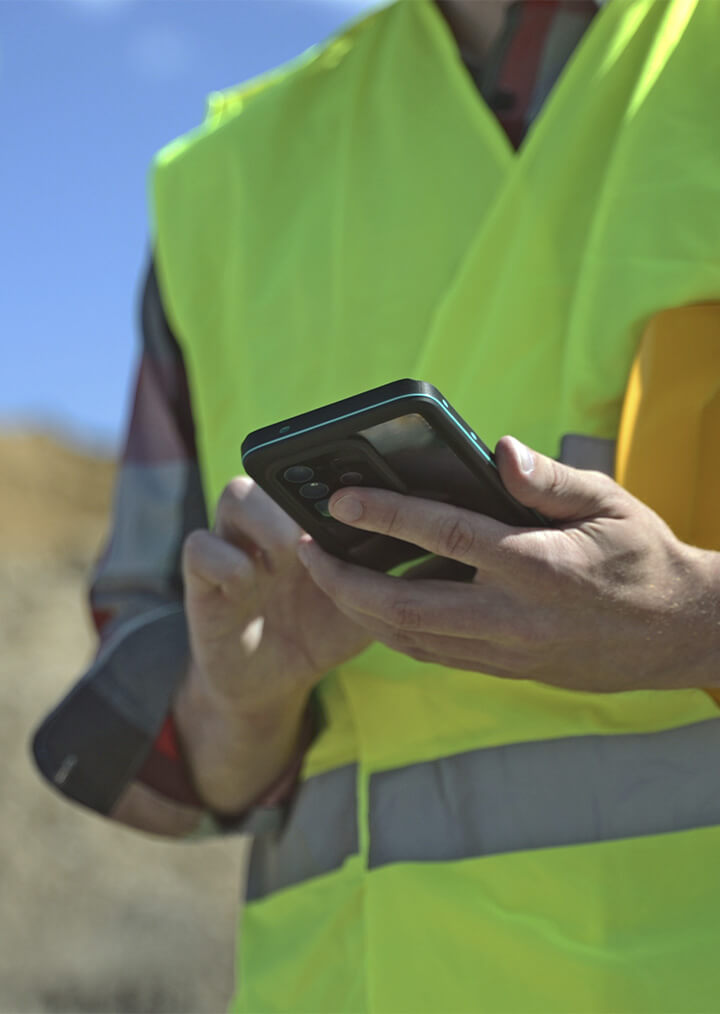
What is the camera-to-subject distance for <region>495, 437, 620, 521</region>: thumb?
1.09 metres

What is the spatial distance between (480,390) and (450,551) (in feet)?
1.07

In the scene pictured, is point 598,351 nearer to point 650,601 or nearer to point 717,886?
point 650,601

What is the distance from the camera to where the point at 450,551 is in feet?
3.62

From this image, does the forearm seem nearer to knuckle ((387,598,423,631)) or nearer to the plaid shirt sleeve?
the plaid shirt sleeve

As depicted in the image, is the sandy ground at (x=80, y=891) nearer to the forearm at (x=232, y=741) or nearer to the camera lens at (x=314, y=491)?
the forearm at (x=232, y=741)

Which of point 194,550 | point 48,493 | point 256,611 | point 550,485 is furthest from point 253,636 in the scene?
point 48,493

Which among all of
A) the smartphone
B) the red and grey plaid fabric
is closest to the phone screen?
the smartphone

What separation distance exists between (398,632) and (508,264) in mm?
433

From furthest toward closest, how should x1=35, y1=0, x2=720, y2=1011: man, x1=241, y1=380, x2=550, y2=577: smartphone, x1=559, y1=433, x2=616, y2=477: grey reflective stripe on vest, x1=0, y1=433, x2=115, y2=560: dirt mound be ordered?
1. x1=0, y1=433, x2=115, y2=560: dirt mound
2. x1=559, y1=433, x2=616, y2=477: grey reflective stripe on vest
3. x1=35, y1=0, x2=720, y2=1011: man
4. x1=241, y1=380, x2=550, y2=577: smartphone

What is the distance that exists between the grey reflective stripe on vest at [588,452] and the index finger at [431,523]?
Answer: 0.75ft

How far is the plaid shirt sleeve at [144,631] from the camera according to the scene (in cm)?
169

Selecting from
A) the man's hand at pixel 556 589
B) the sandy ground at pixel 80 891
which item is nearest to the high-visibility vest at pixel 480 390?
the man's hand at pixel 556 589

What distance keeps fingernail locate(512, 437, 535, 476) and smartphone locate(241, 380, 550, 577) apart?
0.10 ft

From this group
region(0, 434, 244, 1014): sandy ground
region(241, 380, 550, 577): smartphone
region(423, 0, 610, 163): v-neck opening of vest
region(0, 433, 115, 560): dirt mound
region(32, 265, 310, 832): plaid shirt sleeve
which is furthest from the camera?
region(0, 433, 115, 560): dirt mound
